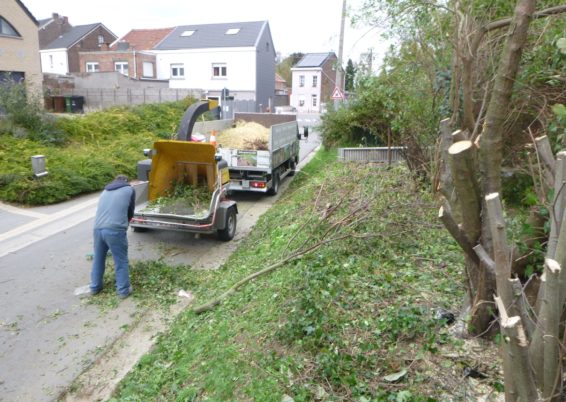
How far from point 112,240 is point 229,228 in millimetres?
2794

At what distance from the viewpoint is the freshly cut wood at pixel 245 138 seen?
1181cm

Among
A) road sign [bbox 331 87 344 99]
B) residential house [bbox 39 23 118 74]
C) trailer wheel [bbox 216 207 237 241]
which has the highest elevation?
residential house [bbox 39 23 118 74]

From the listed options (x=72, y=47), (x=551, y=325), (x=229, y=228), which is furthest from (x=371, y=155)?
(x=72, y=47)

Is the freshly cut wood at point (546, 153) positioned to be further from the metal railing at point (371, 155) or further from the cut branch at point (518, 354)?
the metal railing at point (371, 155)

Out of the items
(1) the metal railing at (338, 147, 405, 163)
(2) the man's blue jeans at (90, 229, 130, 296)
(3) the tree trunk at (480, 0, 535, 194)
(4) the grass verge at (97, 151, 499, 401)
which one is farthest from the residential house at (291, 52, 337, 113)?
(3) the tree trunk at (480, 0, 535, 194)

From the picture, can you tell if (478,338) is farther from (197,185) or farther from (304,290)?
(197,185)

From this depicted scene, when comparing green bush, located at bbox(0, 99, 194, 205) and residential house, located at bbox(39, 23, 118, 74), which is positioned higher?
residential house, located at bbox(39, 23, 118, 74)

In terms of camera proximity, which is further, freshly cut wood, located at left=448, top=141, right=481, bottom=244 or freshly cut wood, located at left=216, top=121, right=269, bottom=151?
freshly cut wood, located at left=216, top=121, right=269, bottom=151

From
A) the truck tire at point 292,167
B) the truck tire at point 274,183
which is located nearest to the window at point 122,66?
the truck tire at point 292,167

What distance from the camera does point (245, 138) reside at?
1227 centimetres

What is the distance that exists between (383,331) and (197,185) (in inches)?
231

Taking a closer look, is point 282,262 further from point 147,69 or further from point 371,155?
point 147,69

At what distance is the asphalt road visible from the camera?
4.52m

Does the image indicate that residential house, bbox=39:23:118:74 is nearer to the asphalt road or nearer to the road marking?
the road marking
